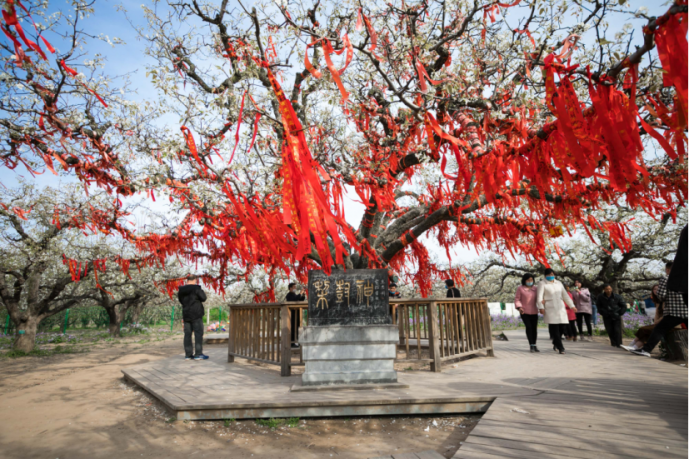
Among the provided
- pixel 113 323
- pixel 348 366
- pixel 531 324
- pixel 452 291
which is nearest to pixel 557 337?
pixel 531 324

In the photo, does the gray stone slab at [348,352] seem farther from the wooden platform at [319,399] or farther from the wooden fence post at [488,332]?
the wooden fence post at [488,332]

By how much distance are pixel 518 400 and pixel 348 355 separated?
1985mm

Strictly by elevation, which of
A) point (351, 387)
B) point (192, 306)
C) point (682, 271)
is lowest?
point (351, 387)

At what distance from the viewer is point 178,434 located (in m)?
3.55

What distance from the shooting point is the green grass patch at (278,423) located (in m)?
3.69

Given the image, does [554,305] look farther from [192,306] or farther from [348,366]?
[192,306]

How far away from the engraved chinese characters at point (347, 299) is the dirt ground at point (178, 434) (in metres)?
1.25

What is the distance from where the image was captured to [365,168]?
718 cm

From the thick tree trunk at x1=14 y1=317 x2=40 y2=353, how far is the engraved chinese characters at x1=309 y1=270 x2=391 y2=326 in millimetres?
11657

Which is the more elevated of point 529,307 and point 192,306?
point 192,306

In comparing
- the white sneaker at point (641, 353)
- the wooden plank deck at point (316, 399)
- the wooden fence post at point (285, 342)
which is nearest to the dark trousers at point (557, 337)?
the white sneaker at point (641, 353)

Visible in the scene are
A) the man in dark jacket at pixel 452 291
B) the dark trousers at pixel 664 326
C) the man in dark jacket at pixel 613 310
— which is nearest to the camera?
the dark trousers at pixel 664 326

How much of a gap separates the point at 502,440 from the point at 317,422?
6.16 ft

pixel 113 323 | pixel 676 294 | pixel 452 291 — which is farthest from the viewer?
pixel 113 323
